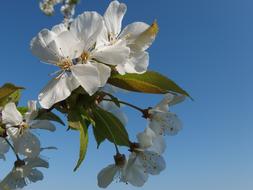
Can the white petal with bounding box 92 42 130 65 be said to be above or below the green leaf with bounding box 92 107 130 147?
above

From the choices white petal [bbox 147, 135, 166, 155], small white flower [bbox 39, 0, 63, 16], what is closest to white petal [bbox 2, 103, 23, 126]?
white petal [bbox 147, 135, 166, 155]

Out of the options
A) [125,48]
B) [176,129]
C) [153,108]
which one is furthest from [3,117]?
[176,129]

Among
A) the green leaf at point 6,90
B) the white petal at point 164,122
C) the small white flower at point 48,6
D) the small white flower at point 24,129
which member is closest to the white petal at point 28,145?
the small white flower at point 24,129

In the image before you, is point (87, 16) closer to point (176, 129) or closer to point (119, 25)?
point (119, 25)

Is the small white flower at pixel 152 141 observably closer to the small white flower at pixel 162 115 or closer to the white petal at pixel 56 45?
the small white flower at pixel 162 115

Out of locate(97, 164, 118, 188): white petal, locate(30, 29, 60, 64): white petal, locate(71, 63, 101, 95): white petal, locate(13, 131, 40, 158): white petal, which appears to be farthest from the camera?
locate(97, 164, 118, 188): white petal

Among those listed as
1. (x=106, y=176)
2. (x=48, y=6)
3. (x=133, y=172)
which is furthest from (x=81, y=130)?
(x=48, y=6)

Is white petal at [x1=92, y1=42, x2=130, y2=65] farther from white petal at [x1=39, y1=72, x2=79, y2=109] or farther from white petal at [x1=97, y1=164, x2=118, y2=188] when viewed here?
white petal at [x1=97, y1=164, x2=118, y2=188]
